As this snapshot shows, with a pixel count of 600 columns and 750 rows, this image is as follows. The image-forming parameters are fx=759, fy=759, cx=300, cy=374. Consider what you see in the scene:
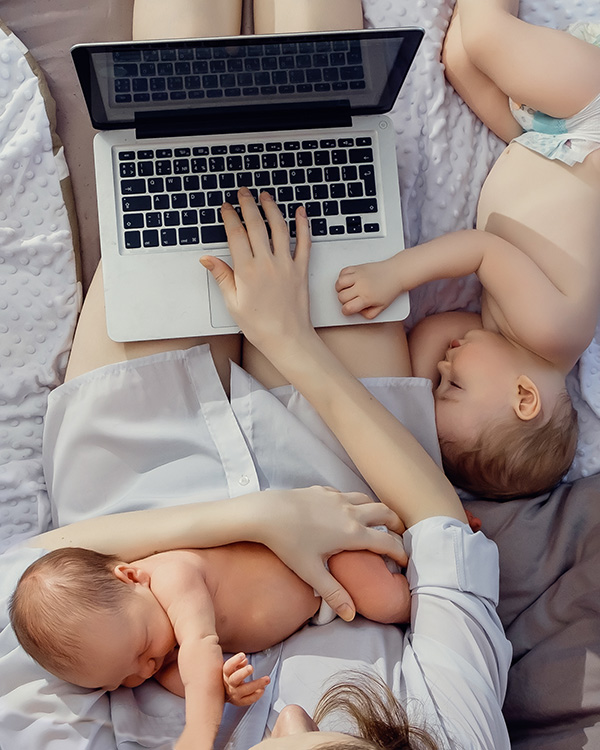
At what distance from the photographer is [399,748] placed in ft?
2.29

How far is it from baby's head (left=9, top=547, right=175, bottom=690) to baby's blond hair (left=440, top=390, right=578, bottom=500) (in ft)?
1.89

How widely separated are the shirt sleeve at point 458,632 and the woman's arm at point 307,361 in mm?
63

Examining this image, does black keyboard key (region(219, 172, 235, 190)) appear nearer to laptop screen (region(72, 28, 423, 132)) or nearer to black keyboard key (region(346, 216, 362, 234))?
laptop screen (region(72, 28, 423, 132))

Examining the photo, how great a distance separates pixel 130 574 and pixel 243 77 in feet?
2.36

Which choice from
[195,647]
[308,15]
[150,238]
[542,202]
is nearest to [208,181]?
[150,238]

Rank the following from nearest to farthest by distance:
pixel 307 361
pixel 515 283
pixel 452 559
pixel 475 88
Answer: pixel 452 559 < pixel 307 361 < pixel 515 283 < pixel 475 88

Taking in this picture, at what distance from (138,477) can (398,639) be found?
459 mm

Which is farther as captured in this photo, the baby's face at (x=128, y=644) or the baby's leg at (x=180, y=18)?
the baby's leg at (x=180, y=18)

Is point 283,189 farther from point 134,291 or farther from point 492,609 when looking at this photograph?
point 492,609

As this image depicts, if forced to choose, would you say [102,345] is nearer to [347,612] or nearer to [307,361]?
[307,361]

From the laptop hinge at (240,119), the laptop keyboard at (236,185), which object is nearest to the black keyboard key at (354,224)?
the laptop keyboard at (236,185)

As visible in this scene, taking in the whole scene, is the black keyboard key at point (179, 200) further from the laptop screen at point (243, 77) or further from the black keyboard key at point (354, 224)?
the black keyboard key at point (354, 224)

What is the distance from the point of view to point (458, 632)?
958 mm

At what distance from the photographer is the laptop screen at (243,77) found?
3.35 ft
